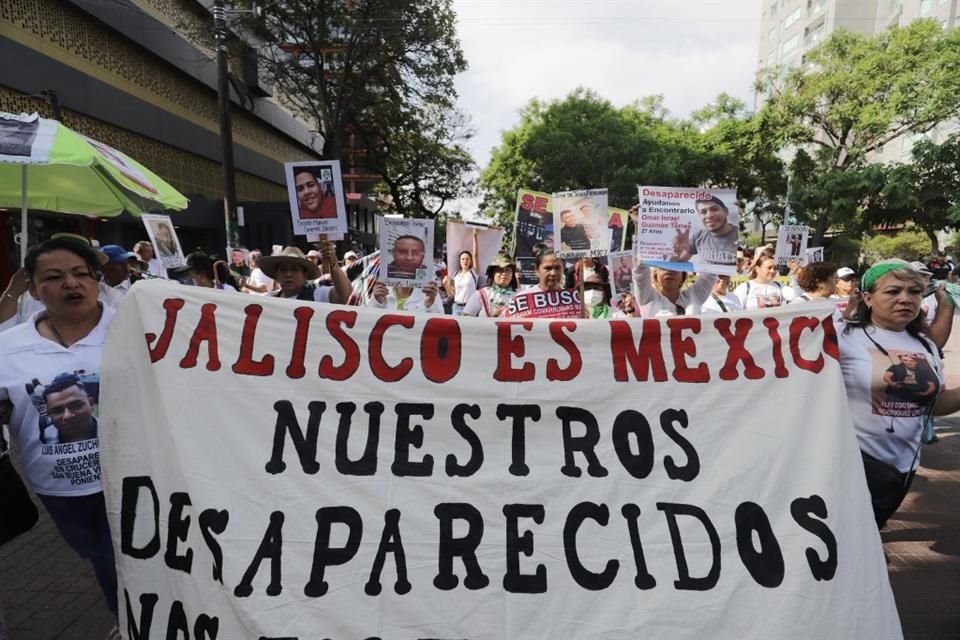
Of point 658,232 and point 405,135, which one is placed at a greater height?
point 405,135

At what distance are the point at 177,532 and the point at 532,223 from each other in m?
3.57

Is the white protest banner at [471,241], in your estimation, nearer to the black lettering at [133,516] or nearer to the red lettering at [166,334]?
the red lettering at [166,334]

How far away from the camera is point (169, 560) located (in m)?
1.96

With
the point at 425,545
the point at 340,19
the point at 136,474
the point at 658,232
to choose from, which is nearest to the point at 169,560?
the point at 136,474

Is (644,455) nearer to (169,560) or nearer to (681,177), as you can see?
(169,560)

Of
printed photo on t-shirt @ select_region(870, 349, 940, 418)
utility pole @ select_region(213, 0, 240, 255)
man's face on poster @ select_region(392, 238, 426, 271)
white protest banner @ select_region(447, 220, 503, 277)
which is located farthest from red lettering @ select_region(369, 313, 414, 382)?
utility pole @ select_region(213, 0, 240, 255)

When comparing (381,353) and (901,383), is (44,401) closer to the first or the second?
(381,353)

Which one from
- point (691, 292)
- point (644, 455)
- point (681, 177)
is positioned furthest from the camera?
point (681, 177)

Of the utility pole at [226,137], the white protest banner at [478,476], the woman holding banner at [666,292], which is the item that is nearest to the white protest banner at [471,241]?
the woman holding banner at [666,292]

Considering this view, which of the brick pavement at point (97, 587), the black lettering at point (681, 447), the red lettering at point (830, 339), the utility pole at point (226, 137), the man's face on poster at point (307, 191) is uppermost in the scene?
the utility pole at point (226, 137)

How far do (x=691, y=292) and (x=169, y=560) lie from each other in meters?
3.48

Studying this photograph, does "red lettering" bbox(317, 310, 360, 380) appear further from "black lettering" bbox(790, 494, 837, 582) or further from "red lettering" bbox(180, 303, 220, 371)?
"black lettering" bbox(790, 494, 837, 582)

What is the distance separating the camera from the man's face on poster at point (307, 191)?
421cm

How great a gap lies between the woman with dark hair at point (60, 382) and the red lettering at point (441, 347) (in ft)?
4.14
